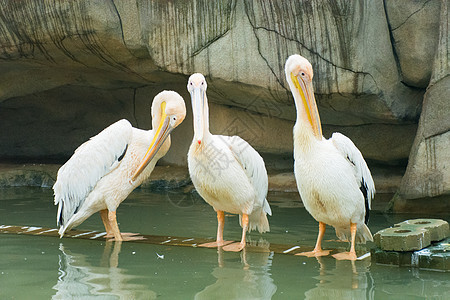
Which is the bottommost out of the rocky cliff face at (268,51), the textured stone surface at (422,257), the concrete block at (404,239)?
the textured stone surface at (422,257)

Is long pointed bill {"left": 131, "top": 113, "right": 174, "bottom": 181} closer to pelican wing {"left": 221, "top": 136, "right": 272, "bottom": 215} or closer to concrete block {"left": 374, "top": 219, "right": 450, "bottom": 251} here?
pelican wing {"left": 221, "top": 136, "right": 272, "bottom": 215}

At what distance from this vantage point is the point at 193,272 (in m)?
4.25

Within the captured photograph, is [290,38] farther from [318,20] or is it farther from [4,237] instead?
[4,237]

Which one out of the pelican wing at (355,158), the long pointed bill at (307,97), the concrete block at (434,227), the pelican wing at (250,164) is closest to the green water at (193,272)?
the concrete block at (434,227)

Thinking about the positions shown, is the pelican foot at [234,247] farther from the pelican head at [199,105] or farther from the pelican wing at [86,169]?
the pelican wing at [86,169]

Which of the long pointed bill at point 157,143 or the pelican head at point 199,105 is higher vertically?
the pelican head at point 199,105

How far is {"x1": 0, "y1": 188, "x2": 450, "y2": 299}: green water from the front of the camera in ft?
12.3

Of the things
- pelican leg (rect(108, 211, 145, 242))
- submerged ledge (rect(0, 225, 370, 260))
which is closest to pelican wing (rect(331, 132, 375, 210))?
submerged ledge (rect(0, 225, 370, 260))

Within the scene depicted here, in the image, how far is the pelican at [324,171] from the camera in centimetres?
454

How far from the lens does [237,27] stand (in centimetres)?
714

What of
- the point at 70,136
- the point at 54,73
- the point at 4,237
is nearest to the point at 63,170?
the point at 4,237

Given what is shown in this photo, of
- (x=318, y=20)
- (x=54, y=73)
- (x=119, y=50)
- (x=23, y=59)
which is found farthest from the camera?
(x=54, y=73)

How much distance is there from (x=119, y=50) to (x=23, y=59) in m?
Result: 1.30

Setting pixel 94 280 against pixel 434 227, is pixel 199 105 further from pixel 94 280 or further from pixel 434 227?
pixel 434 227
